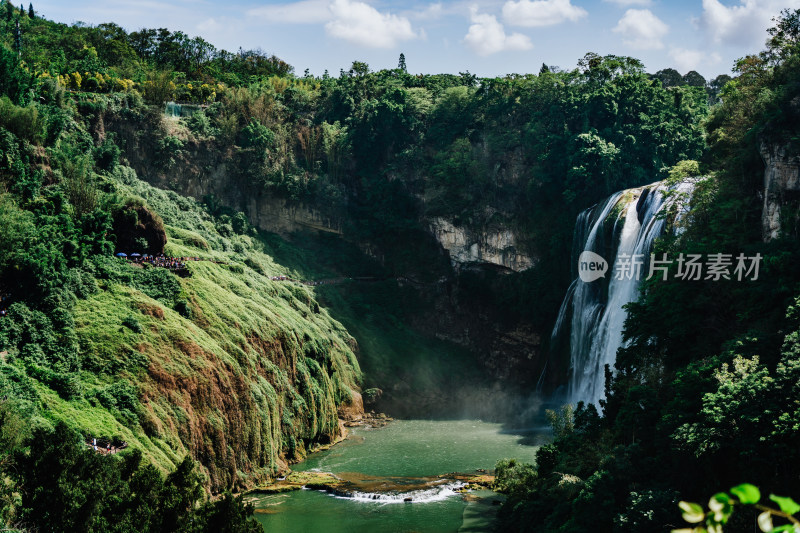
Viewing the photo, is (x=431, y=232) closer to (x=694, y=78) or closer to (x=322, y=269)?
(x=322, y=269)

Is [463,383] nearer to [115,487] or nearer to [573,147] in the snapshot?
[573,147]

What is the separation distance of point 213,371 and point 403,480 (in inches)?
393

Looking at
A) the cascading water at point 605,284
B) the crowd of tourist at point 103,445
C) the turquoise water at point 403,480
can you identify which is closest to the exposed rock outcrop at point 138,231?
the turquoise water at point 403,480

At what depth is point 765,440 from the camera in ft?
76.6

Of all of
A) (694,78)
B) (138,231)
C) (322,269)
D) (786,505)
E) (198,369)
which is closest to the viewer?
(786,505)

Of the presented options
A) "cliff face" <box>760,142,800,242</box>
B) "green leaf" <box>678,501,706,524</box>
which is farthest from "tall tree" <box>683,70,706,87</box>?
"green leaf" <box>678,501,706,524</box>

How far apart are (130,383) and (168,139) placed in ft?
107

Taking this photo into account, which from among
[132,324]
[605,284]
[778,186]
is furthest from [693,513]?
[605,284]

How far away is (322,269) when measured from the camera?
65562 mm

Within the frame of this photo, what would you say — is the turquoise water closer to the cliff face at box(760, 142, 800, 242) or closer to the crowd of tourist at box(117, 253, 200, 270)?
the crowd of tourist at box(117, 253, 200, 270)

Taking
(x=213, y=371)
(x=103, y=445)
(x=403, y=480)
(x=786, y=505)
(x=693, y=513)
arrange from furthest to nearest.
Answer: (x=403, y=480)
(x=213, y=371)
(x=103, y=445)
(x=693, y=513)
(x=786, y=505)

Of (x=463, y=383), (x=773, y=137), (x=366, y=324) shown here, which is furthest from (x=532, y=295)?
(x=773, y=137)

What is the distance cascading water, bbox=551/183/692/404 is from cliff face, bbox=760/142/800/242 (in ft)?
28.1

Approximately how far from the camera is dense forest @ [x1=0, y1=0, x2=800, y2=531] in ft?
83.6
